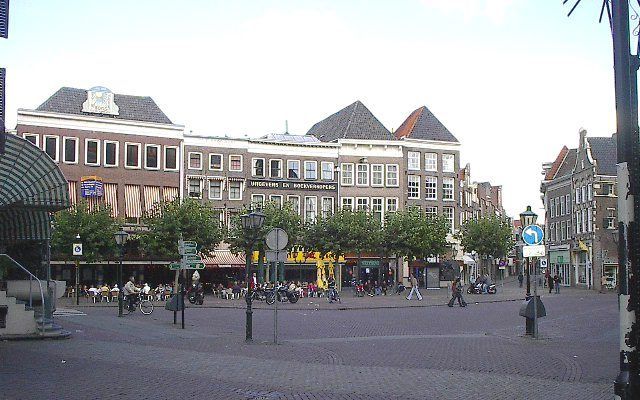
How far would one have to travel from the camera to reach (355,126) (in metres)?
72.2

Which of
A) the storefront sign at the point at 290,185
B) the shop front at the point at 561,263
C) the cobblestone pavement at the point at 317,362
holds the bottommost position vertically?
Result: the cobblestone pavement at the point at 317,362

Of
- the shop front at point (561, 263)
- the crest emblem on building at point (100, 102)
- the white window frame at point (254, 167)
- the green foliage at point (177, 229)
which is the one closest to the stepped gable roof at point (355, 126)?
the white window frame at point (254, 167)

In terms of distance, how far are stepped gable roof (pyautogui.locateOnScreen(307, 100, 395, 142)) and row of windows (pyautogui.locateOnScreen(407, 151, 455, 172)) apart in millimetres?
2786

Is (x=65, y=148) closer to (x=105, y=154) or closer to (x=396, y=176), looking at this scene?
(x=105, y=154)

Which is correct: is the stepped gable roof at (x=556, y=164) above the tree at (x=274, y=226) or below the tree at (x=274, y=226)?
above

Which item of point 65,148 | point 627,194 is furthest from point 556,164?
point 627,194

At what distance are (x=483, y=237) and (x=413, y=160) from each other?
10.0 m

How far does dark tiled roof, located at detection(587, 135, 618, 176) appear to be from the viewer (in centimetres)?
7006

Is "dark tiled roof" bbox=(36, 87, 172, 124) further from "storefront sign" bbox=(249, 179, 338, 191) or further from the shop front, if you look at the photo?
the shop front

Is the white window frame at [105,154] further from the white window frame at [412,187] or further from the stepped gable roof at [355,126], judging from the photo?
the white window frame at [412,187]

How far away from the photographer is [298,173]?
Result: 6725cm

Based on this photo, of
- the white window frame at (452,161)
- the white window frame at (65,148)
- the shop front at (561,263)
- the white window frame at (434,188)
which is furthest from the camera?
the shop front at (561,263)

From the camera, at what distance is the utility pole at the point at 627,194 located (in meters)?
6.52

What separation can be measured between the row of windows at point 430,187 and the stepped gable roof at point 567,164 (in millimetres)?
13367
